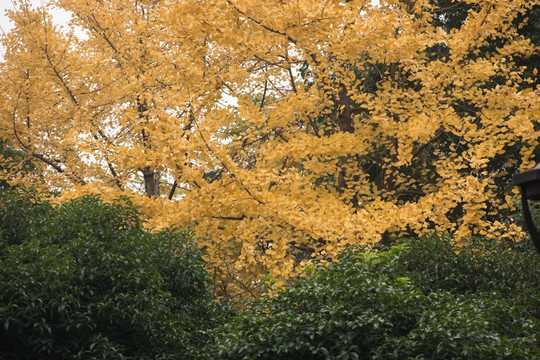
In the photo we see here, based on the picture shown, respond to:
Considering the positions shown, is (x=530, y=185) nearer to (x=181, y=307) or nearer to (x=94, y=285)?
(x=94, y=285)

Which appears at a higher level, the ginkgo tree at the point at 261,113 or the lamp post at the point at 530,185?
the ginkgo tree at the point at 261,113

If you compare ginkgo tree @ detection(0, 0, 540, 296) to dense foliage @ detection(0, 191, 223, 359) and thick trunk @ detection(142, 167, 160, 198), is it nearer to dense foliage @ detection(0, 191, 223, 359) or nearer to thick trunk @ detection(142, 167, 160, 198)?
thick trunk @ detection(142, 167, 160, 198)

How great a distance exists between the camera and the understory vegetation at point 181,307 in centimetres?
410

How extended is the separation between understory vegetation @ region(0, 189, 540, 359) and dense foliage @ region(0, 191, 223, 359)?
0.03 ft

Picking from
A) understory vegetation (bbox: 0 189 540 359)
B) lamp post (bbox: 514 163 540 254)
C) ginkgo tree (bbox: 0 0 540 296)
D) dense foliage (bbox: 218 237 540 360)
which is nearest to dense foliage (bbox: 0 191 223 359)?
understory vegetation (bbox: 0 189 540 359)

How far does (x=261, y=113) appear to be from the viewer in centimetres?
774

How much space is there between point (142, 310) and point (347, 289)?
1.56 m

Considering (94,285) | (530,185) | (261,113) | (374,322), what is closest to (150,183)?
(261,113)

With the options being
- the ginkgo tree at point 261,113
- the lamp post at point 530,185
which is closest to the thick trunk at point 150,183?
the ginkgo tree at point 261,113

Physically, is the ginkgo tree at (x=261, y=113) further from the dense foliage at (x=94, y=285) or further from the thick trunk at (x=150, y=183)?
the dense foliage at (x=94, y=285)

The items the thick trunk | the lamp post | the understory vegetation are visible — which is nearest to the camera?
the lamp post

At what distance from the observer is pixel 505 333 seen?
15.5 feet

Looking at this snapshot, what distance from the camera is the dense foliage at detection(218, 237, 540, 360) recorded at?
13.1 feet

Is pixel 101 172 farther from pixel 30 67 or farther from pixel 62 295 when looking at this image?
pixel 62 295
